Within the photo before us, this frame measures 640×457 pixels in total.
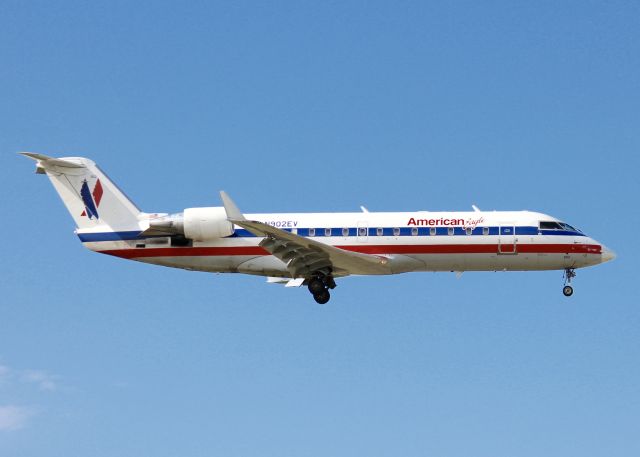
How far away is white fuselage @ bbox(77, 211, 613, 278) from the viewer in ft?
101

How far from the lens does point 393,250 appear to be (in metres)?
30.8

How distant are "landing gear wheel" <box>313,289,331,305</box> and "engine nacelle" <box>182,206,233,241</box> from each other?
3.57 m

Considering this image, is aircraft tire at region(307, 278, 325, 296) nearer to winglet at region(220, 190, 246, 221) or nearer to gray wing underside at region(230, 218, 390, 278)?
gray wing underside at region(230, 218, 390, 278)

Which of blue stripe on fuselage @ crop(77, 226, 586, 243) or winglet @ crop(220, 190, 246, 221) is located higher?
blue stripe on fuselage @ crop(77, 226, 586, 243)

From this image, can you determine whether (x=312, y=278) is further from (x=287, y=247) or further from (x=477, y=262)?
(x=477, y=262)

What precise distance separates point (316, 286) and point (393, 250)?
278 centimetres

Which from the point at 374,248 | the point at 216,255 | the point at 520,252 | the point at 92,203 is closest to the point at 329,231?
the point at 374,248

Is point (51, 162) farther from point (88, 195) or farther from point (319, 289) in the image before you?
point (319, 289)

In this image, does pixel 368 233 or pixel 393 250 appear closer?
pixel 393 250

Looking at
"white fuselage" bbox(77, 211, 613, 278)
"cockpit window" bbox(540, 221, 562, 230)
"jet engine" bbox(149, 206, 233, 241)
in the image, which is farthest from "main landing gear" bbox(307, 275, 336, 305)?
"cockpit window" bbox(540, 221, 562, 230)

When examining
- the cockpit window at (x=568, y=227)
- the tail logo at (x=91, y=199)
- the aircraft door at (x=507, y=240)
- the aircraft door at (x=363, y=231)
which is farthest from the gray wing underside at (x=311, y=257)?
the cockpit window at (x=568, y=227)

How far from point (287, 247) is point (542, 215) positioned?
8.82 metres

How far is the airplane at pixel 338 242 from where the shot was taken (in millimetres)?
30703

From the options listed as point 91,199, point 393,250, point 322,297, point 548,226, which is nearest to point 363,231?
point 393,250
